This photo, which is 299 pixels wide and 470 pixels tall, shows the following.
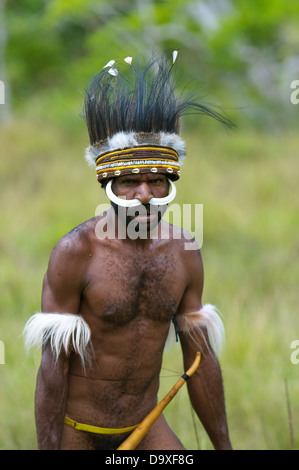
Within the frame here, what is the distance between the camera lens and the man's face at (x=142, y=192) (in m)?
2.07

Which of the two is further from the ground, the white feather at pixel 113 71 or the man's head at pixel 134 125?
the white feather at pixel 113 71

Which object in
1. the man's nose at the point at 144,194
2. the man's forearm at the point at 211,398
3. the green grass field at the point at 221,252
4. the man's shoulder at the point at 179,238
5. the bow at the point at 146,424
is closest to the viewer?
the man's nose at the point at 144,194

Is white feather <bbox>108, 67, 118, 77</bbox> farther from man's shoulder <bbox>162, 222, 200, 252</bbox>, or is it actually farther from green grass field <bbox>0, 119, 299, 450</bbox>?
green grass field <bbox>0, 119, 299, 450</bbox>

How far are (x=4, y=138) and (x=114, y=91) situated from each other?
29.7 ft

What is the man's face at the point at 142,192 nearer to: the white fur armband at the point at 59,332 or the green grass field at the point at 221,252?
the white fur armband at the point at 59,332

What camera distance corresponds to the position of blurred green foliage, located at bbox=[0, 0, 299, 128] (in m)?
11.9

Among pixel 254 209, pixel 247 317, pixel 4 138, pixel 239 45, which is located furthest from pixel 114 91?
pixel 239 45

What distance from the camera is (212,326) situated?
238 cm

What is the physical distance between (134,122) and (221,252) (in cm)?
469

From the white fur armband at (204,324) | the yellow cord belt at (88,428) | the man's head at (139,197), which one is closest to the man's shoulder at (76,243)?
the man's head at (139,197)

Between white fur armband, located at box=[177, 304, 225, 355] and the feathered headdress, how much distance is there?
58 cm

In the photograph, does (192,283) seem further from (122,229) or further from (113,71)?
(113,71)

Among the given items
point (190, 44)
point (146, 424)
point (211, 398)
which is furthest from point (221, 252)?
point (190, 44)
